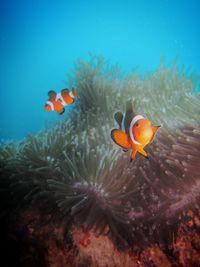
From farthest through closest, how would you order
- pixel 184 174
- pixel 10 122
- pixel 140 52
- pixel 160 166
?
pixel 140 52, pixel 10 122, pixel 160 166, pixel 184 174

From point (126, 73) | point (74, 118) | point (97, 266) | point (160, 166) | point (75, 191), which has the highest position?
point (126, 73)

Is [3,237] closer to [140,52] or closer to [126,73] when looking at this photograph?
[126,73]

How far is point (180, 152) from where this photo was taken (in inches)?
80.7

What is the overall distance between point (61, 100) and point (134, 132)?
2.90 m

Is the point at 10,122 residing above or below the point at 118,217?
above

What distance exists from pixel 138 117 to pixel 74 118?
2.98 metres

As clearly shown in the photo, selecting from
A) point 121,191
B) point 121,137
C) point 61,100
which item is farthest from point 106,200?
point 61,100

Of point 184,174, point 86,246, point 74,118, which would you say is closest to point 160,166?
point 184,174

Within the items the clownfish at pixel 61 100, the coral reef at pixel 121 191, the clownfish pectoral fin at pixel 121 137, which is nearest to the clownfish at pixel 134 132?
the clownfish pectoral fin at pixel 121 137

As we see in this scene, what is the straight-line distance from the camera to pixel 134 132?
4.89 ft

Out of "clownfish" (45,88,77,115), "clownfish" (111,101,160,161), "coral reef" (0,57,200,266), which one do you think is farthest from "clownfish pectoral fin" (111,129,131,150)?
"clownfish" (45,88,77,115)

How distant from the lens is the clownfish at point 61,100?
4.07m

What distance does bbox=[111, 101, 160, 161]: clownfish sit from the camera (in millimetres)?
1435

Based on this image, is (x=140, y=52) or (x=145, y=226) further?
(x=140, y=52)
